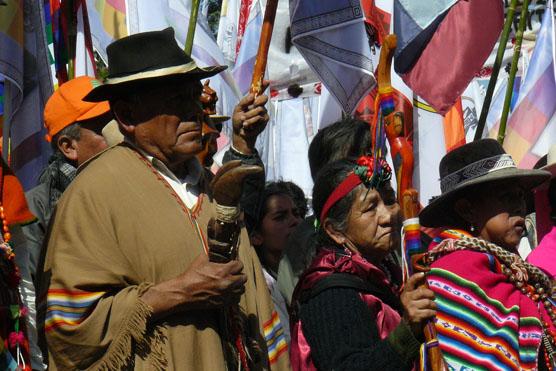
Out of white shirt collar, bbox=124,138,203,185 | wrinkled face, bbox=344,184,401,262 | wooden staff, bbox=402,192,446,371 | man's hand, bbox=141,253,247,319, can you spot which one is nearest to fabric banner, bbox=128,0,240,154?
wrinkled face, bbox=344,184,401,262

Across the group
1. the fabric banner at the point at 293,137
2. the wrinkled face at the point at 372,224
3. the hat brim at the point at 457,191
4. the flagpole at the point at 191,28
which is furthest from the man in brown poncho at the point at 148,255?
the fabric banner at the point at 293,137

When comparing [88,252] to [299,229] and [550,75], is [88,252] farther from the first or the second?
[550,75]

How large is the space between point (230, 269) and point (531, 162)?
390 cm

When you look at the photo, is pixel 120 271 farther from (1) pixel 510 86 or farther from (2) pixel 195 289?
(1) pixel 510 86

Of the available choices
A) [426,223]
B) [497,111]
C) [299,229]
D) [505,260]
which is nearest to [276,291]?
[299,229]

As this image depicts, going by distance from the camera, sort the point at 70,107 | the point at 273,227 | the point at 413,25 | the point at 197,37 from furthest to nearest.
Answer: the point at 197,37, the point at 413,25, the point at 273,227, the point at 70,107

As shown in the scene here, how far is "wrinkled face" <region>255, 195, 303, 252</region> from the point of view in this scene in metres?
5.92

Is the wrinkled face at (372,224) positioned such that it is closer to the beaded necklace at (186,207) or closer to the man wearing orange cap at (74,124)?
the beaded necklace at (186,207)

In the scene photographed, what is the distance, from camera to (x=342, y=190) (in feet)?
15.3

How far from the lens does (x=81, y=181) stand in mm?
3906

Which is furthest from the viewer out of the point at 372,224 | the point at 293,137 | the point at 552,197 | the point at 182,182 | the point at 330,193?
the point at 293,137

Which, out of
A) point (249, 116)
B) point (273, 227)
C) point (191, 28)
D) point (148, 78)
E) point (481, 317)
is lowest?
point (273, 227)

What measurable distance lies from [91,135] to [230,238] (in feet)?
5.66

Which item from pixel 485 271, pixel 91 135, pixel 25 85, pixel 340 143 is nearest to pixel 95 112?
pixel 91 135
